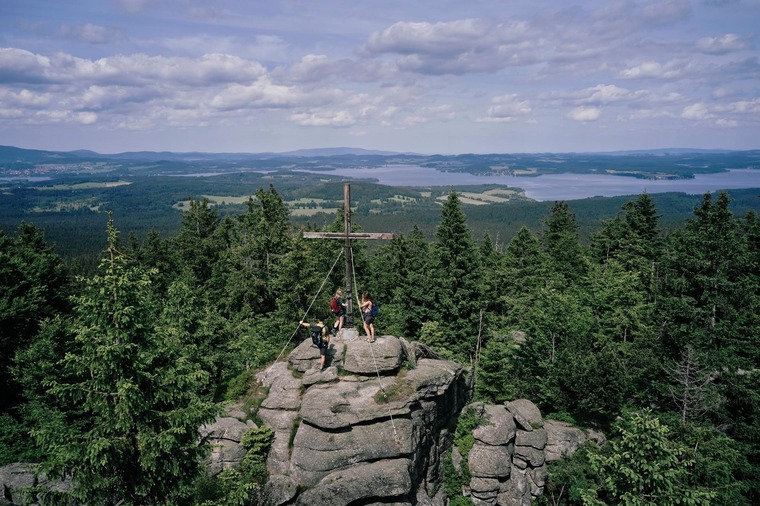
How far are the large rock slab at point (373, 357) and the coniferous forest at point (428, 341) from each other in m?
2.30

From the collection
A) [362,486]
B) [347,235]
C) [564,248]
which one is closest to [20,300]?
[347,235]

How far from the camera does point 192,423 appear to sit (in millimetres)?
9766

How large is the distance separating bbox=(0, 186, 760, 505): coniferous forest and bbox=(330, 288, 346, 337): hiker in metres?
1.93

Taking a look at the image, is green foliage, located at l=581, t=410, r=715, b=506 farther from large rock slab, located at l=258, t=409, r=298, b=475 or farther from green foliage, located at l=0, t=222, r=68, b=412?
green foliage, located at l=0, t=222, r=68, b=412

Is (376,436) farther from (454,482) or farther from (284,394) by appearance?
(454,482)

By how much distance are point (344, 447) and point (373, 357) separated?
3124mm

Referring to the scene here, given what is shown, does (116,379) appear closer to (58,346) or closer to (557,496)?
(58,346)

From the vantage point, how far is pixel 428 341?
29109 mm

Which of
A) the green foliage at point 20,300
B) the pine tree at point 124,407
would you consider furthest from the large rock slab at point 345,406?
the green foliage at point 20,300

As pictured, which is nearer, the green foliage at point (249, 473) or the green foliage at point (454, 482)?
the green foliage at point (249, 473)

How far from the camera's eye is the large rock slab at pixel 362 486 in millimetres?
12266

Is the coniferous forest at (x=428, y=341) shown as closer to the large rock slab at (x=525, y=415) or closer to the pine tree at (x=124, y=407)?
the pine tree at (x=124, y=407)

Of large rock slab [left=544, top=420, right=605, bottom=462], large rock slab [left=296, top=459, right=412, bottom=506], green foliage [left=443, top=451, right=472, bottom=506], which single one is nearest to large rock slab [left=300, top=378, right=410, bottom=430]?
large rock slab [left=296, top=459, right=412, bottom=506]

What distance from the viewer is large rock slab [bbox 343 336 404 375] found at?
1519cm
